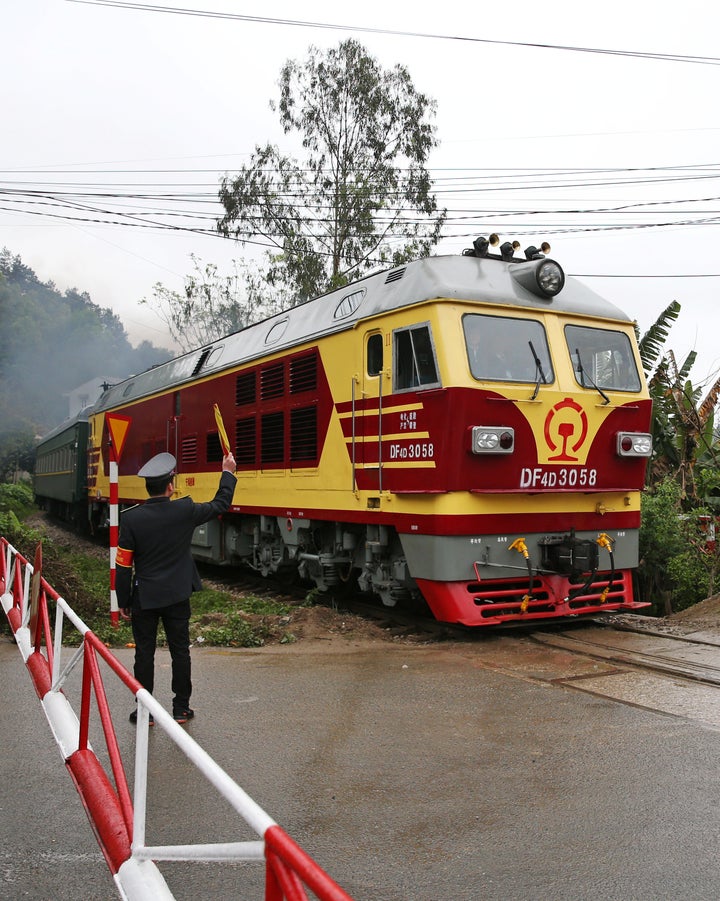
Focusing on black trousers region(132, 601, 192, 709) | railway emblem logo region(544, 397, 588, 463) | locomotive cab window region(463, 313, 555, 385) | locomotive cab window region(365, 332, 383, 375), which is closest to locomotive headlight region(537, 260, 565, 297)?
locomotive cab window region(463, 313, 555, 385)

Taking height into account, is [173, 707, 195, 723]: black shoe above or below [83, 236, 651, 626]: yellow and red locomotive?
below

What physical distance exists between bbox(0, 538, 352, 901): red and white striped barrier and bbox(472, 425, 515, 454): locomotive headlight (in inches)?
152

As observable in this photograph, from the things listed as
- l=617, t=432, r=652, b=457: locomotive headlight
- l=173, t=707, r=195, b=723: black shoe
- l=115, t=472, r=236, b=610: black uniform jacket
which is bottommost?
l=173, t=707, r=195, b=723: black shoe

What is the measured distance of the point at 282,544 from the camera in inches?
459

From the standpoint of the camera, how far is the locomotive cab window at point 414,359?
8.20m

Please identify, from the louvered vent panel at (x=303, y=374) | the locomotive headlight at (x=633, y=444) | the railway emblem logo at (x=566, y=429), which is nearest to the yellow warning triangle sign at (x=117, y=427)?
the louvered vent panel at (x=303, y=374)

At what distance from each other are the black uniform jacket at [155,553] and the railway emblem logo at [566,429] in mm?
4021

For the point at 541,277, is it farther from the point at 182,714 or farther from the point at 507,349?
the point at 182,714

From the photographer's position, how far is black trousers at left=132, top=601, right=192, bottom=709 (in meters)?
5.76

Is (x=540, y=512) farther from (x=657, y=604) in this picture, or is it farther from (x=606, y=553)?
(x=657, y=604)

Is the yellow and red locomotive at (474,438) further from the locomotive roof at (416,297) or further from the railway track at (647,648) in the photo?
the railway track at (647,648)

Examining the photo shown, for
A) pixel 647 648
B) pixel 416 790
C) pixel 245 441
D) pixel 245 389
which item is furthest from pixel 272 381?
pixel 416 790

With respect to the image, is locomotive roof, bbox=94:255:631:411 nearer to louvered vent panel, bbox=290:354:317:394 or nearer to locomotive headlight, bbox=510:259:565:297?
locomotive headlight, bbox=510:259:565:297

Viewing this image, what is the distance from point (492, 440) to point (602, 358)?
6.30 feet
